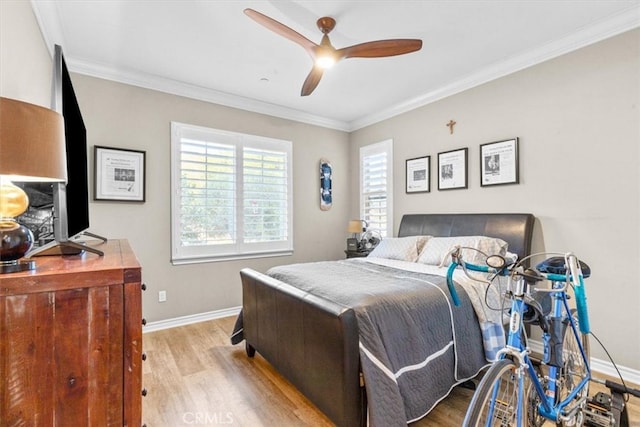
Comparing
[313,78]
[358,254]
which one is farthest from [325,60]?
[358,254]

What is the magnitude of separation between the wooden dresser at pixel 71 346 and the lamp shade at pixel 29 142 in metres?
0.33

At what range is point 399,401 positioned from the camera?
163 cm

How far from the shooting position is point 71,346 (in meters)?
0.98

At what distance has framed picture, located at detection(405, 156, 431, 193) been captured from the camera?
12.8ft

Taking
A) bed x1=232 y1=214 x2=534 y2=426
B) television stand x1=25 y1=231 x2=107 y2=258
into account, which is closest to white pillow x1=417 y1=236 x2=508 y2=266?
bed x1=232 y1=214 x2=534 y2=426

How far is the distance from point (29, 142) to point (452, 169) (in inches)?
142

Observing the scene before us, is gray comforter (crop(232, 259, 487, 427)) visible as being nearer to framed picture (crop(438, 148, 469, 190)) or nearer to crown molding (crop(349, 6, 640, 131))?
framed picture (crop(438, 148, 469, 190))

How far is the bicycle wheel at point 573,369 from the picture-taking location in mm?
1499

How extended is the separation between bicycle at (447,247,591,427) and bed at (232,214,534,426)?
0.55 metres

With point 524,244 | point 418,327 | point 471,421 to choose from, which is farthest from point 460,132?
point 471,421

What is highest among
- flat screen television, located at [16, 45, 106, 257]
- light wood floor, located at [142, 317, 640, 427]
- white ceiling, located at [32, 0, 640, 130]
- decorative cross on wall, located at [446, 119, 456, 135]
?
white ceiling, located at [32, 0, 640, 130]

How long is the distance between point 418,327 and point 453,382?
51cm

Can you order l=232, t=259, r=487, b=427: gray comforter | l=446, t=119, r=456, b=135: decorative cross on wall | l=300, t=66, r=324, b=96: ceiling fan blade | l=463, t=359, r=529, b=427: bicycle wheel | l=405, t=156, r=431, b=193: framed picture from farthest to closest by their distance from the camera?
l=405, t=156, r=431, b=193: framed picture, l=446, t=119, r=456, b=135: decorative cross on wall, l=300, t=66, r=324, b=96: ceiling fan blade, l=232, t=259, r=487, b=427: gray comforter, l=463, t=359, r=529, b=427: bicycle wheel

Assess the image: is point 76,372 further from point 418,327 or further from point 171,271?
point 171,271
